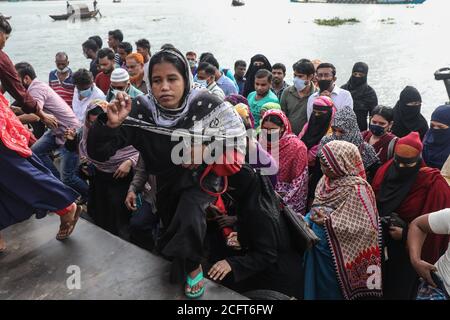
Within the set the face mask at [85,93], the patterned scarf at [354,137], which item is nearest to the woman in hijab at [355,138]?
the patterned scarf at [354,137]

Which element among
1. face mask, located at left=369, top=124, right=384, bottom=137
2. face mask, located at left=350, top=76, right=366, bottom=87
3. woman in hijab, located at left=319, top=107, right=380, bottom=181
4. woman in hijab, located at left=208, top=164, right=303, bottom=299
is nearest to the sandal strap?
woman in hijab, located at left=208, top=164, right=303, bottom=299

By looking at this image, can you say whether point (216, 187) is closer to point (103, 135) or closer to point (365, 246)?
point (103, 135)

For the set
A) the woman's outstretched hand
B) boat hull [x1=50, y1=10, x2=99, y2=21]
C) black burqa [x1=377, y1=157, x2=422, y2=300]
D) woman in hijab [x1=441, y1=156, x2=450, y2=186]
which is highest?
boat hull [x1=50, y1=10, x2=99, y2=21]

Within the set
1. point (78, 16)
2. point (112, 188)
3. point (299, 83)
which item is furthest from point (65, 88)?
point (78, 16)

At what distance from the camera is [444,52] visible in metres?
19.2

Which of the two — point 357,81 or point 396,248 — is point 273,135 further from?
point 357,81

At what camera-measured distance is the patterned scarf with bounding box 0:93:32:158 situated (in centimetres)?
207

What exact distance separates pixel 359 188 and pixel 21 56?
23.5 metres

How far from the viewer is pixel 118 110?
5.66 ft

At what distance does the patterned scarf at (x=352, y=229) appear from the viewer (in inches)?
98.4

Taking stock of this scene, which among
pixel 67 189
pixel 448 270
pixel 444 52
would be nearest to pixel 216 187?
pixel 67 189

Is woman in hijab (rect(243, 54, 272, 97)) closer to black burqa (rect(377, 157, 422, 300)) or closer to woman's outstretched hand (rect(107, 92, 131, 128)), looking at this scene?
black burqa (rect(377, 157, 422, 300))

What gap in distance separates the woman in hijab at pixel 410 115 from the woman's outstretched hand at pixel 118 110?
11.6 feet

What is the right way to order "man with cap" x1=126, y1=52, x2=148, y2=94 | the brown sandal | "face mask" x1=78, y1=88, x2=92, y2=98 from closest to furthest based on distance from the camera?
the brown sandal, "face mask" x1=78, y1=88, x2=92, y2=98, "man with cap" x1=126, y1=52, x2=148, y2=94
